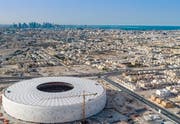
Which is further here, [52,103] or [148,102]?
[148,102]

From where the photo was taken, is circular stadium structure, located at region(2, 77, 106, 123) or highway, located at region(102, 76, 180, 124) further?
highway, located at region(102, 76, 180, 124)

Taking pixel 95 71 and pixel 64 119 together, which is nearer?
pixel 64 119

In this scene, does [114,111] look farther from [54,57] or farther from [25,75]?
[54,57]

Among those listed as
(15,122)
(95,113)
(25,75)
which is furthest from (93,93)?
(25,75)

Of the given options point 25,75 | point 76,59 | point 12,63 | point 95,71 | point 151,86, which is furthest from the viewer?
point 76,59

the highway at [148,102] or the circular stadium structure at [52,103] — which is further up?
the circular stadium structure at [52,103]

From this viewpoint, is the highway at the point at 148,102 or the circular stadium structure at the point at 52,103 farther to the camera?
the highway at the point at 148,102

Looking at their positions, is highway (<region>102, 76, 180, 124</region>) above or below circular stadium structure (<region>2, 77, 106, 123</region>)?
below

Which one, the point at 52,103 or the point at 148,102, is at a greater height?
the point at 52,103
